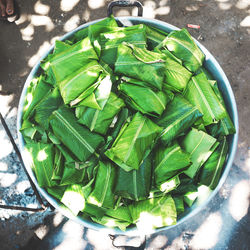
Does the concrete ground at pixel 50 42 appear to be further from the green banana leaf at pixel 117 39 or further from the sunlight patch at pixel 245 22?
the green banana leaf at pixel 117 39

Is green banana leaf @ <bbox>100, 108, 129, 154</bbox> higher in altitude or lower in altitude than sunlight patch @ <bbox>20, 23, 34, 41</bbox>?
higher

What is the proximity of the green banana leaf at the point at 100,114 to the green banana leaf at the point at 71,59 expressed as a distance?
292mm

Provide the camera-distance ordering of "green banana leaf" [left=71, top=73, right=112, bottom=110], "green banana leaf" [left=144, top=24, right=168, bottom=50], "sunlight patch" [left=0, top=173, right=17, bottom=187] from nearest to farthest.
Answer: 1. "green banana leaf" [left=71, top=73, right=112, bottom=110]
2. "green banana leaf" [left=144, top=24, right=168, bottom=50]
3. "sunlight patch" [left=0, top=173, right=17, bottom=187]

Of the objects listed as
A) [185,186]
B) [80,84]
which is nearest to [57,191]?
[80,84]

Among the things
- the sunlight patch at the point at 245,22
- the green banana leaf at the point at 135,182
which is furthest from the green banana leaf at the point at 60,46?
the sunlight patch at the point at 245,22

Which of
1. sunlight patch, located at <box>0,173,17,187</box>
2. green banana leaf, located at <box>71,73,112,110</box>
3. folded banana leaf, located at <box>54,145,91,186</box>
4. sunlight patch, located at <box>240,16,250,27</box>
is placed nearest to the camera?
green banana leaf, located at <box>71,73,112,110</box>

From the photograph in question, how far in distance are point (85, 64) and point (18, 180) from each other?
191cm

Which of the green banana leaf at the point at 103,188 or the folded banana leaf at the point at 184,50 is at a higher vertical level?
the folded banana leaf at the point at 184,50

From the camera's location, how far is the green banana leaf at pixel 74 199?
5.97 ft

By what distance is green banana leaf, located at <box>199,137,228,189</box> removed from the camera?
186 centimetres

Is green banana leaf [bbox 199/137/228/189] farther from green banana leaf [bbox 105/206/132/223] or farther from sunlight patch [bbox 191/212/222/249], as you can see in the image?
sunlight patch [bbox 191/212/222/249]

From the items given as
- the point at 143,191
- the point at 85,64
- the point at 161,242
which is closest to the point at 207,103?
the point at 143,191

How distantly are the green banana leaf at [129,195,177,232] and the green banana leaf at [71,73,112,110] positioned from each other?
786 mm

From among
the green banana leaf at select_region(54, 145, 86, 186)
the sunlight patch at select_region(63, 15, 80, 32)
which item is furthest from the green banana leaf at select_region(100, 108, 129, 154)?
the sunlight patch at select_region(63, 15, 80, 32)
